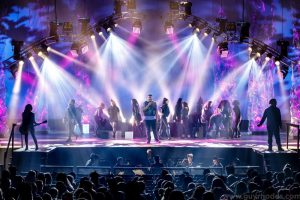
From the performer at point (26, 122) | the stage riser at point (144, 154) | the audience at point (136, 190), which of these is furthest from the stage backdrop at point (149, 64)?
the audience at point (136, 190)

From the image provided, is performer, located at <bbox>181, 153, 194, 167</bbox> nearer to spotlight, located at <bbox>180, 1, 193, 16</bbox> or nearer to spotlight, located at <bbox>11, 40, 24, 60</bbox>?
spotlight, located at <bbox>180, 1, 193, 16</bbox>

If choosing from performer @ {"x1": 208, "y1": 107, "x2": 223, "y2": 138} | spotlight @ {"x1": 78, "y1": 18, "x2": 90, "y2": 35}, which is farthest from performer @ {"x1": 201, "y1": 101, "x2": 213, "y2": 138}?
spotlight @ {"x1": 78, "y1": 18, "x2": 90, "y2": 35}

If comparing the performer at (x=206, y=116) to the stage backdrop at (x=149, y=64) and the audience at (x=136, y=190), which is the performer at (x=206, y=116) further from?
the audience at (x=136, y=190)

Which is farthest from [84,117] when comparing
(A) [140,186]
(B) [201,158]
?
(A) [140,186]

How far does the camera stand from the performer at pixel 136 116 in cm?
1833

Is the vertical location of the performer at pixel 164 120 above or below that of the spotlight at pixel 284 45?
below

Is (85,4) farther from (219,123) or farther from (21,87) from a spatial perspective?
(219,123)

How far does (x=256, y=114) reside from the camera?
2270cm

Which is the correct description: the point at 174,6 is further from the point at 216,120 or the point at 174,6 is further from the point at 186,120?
the point at 216,120

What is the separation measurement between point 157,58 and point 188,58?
1.45 m

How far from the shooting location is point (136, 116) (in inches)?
734

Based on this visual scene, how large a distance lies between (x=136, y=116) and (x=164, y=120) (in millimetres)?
1060

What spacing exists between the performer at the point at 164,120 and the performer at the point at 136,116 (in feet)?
2.77

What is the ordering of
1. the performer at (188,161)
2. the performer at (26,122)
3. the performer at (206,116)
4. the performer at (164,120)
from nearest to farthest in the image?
the performer at (188,161)
the performer at (26,122)
the performer at (164,120)
the performer at (206,116)
